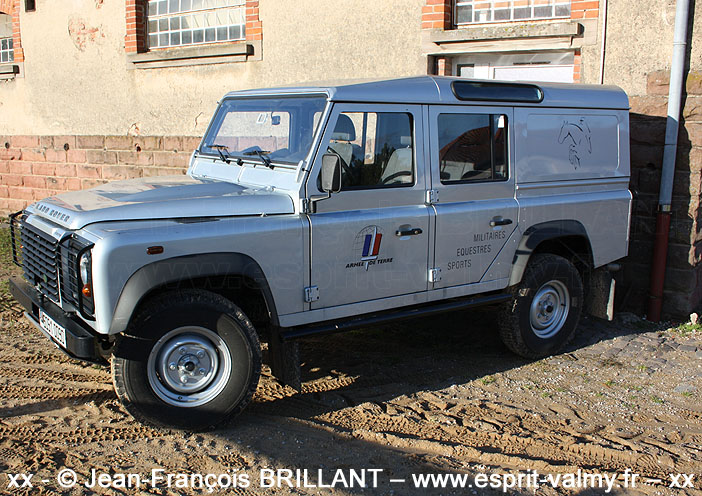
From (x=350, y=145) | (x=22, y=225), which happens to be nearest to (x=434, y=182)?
(x=350, y=145)

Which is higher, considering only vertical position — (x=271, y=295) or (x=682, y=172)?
(x=682, y=172)

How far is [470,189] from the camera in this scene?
16.1 ft

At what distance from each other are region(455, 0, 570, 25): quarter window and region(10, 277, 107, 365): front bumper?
556 centimetres

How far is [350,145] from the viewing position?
4.36m

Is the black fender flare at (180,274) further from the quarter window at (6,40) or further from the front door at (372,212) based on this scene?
the quarter window at (6,40)

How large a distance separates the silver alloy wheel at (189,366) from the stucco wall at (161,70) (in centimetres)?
489

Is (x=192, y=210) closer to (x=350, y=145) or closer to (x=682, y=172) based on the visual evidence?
(x=350, y=145)

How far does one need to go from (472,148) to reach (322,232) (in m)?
1.42

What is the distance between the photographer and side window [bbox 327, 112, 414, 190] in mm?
4336

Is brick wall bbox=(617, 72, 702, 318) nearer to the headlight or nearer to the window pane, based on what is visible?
the window pane

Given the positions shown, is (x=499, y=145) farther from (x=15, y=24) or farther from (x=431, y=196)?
(x=15, y=24)

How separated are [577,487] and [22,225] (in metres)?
3.76

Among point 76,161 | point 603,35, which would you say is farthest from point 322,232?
point 76,161

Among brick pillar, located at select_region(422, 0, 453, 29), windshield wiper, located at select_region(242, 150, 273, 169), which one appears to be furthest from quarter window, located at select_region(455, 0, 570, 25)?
windshield wiper, located at select_region(242, 150, 273, 169)
